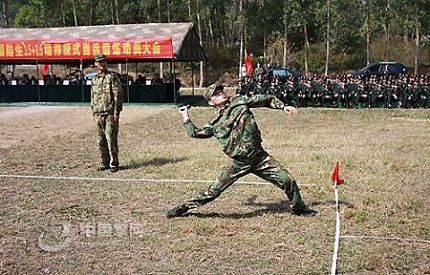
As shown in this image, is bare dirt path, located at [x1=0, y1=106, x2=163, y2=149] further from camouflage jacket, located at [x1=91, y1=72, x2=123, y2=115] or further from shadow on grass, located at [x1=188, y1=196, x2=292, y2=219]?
shadow on grass, located at [x1=188, y1=196, x2=292, y2=219]

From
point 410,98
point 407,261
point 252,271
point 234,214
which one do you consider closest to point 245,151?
point 234,214

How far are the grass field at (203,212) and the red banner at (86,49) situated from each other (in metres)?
8.10

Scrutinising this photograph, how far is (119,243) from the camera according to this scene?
4898mm

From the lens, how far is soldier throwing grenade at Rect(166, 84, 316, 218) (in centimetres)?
534

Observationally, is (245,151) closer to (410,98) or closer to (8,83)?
(410,98)

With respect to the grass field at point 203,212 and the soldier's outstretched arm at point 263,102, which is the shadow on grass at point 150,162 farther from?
the soldier's outstretched arm at point 263,102

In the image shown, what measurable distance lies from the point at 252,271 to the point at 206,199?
1.41 m

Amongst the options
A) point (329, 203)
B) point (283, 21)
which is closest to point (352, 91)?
point (329, 203)

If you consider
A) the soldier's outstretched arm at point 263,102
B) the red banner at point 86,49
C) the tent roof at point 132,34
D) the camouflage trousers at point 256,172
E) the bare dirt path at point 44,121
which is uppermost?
the tent roof at point 132,34

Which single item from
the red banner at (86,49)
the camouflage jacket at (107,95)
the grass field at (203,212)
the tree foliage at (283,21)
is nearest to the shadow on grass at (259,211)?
the grass field at (203,212)

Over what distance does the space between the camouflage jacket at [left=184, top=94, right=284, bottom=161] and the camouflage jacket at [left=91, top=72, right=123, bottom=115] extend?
2722mm

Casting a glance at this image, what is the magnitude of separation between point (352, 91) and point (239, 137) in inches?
540

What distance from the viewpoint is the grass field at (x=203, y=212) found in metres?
4.48

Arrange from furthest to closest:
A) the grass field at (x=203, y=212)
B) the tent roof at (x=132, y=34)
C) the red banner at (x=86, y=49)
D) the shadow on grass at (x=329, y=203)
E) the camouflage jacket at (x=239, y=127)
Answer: the tent roof at (x=132, y=34) < the red banner at (x=86, y=49) < the shadow on grass at (x=329, y=203) < the camouflage jacket at (x=239, y=127) < the grass field at (x=203, y=212)
